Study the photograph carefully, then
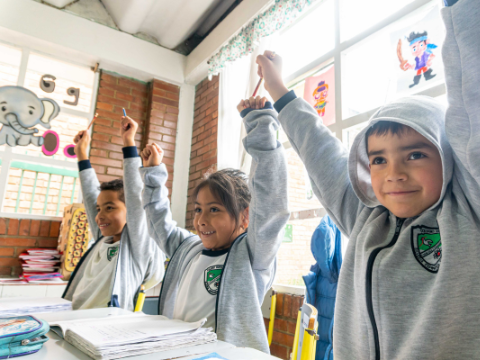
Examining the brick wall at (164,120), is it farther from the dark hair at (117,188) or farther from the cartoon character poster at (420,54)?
the cartoon character poster at (420,54)

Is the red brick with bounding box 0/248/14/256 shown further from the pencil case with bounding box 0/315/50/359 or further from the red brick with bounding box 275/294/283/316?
the pencil case with bounding box 0/315/50/359

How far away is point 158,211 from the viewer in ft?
4.45

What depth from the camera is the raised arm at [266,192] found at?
980 mm

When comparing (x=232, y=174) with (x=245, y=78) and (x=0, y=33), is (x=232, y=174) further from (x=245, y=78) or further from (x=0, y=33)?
(x=0, y=33)

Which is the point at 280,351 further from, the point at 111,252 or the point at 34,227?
the point at 34,227

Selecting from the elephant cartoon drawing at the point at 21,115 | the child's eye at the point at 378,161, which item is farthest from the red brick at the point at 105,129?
the child's eye at the point at 378,161

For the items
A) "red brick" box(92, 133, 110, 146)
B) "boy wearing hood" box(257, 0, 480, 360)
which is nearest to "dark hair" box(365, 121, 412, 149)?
"boy wearing hood" box(257, 0, 480, 360)

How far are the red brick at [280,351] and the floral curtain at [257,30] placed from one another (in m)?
2.16

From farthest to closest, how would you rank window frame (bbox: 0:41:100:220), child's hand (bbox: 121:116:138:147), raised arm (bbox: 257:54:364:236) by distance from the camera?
1. window frame (bbox: 0:41:100:220)
2. child's hand (bbox: 121:116:138:147)
3. raised arm (bbox: 257:54:364:236)

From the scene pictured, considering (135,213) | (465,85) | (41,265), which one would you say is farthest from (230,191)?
(41,265)

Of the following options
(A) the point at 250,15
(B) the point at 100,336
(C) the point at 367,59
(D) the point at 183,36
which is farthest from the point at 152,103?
(B) the point at 100,336

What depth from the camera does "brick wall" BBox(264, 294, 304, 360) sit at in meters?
2.01

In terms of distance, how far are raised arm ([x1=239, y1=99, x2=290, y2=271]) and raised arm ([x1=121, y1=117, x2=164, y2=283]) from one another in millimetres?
638

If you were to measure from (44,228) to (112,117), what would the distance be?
1198 millimetres
